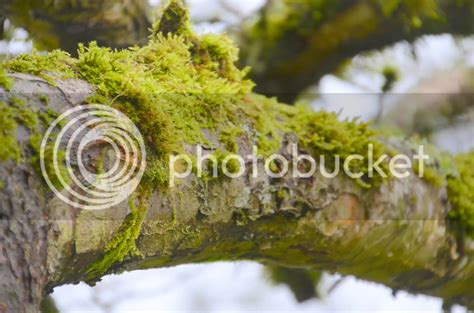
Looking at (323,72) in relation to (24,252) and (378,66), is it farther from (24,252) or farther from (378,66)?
(24,252)

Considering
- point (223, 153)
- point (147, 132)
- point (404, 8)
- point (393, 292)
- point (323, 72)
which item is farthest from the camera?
point (323, 72)

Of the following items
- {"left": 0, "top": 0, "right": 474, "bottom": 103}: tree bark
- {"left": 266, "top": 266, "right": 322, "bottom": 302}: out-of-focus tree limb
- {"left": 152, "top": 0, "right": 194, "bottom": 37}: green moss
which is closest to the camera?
{"left": 152, "top": 0, "right": 194, "bottom": 37}: green moss

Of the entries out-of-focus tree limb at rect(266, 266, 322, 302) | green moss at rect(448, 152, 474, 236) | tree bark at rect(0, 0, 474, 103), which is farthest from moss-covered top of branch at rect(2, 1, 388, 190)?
out-of-focus tree limb at rect(266, 266, 322, 302)

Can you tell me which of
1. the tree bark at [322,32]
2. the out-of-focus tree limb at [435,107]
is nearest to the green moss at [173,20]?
the tree bark at [322,32]

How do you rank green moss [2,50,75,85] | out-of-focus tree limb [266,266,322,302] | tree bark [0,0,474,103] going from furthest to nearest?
out-of-focus tree limb [266,266,322,302], tree bark [0,0,474,103], green moss [2,50,75,85]

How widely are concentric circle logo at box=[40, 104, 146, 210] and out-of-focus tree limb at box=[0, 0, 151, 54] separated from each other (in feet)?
2.52

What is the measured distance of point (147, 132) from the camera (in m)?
1.00

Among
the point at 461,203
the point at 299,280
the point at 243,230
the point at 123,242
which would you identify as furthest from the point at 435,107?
the point at 123,242

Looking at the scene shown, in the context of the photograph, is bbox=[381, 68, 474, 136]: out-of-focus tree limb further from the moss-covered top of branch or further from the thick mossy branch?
the moss-covered top of branch

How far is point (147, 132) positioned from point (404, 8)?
161 cm

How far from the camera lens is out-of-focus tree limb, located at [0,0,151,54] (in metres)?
1.71

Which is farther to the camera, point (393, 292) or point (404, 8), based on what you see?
point (404, 8)

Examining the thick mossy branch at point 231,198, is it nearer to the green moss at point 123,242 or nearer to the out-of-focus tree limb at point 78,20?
the green moss at point 123,242

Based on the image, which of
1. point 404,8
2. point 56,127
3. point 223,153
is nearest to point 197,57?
point 223,153
